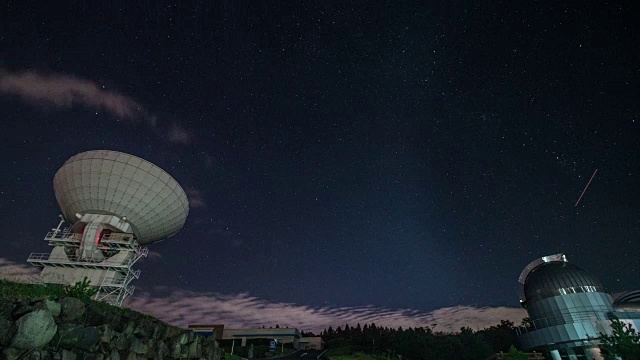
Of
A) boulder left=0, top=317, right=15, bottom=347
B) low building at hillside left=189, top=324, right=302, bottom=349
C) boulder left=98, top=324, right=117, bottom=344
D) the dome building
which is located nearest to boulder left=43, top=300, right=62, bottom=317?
boulder left=0, top=317, right=15, bottom=347

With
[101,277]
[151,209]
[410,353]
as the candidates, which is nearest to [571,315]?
[410,353]

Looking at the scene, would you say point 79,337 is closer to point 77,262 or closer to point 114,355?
point 114,355

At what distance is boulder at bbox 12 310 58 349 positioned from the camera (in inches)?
274

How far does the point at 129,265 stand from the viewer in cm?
4088

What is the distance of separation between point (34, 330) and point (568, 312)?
189ft

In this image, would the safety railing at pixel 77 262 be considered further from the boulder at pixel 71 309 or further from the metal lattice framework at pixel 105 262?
the boulder at pixel 71 309

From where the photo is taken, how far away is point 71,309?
330 inches

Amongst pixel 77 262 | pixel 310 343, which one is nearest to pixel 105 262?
pixel 77 262

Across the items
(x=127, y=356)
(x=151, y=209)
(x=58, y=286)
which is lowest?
(x=127, y=356)

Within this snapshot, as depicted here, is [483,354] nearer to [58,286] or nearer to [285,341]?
[285,341]

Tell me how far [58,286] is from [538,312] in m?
58.6

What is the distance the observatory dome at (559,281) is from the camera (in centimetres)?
4756

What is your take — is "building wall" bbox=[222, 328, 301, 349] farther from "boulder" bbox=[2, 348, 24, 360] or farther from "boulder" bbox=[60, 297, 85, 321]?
"boulder" bbox=[2, 348, 24, 360]

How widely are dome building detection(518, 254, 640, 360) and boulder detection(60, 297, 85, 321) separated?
53.9 m
